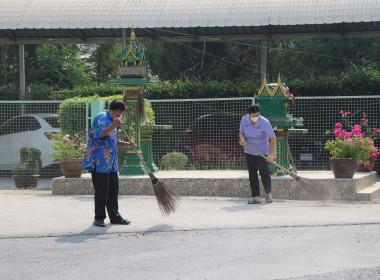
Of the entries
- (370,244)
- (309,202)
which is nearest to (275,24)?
(309,202)

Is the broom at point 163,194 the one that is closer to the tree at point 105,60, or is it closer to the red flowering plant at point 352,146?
the red flowering plant at point 352,146

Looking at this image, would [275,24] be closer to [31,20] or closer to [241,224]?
[31,20]

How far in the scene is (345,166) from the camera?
41.5 feet

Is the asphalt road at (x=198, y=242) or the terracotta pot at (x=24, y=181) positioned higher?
the terracotta pot at (x=24, y=181)

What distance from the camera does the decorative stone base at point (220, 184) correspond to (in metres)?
12.5

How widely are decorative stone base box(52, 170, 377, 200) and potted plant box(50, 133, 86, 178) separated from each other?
0.19 m

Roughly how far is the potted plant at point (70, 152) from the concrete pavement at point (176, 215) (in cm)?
77

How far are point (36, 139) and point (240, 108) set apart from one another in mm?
4763

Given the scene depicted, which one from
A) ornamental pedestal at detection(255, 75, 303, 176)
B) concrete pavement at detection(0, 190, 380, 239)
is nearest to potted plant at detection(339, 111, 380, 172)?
ornamental pedestal at detection(255, 75, 303, 176)

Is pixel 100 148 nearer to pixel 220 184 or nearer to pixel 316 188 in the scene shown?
pixel 316 188

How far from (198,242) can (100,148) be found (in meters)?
2.00

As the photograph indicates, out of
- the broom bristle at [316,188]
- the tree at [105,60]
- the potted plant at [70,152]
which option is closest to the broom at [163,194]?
the broom bristle at [316,188]

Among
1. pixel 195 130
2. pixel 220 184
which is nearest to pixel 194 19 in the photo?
pixel 195 130

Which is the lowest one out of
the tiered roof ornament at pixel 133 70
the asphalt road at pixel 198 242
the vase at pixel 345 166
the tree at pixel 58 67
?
the asphalt road at pixel 198 242
